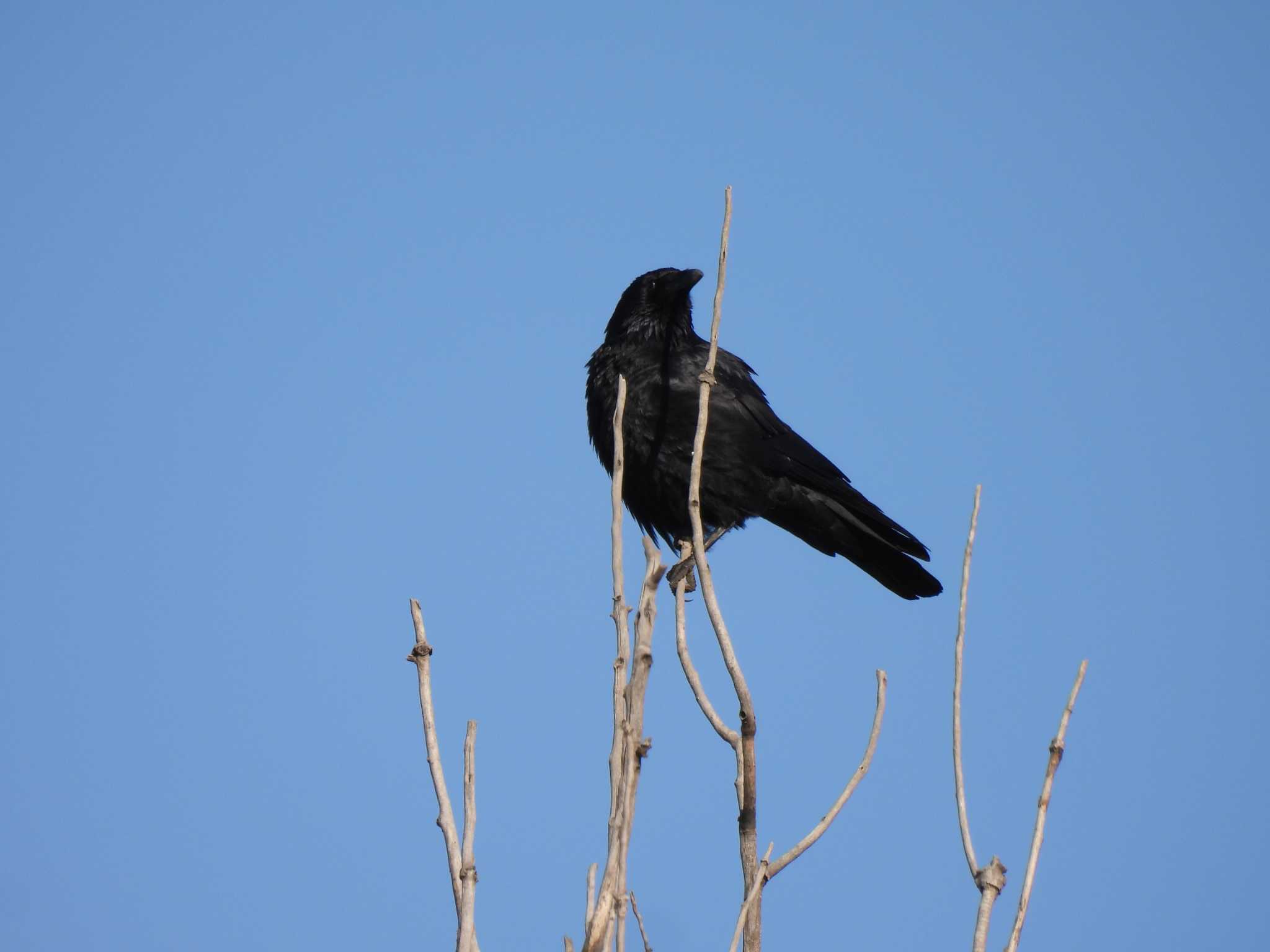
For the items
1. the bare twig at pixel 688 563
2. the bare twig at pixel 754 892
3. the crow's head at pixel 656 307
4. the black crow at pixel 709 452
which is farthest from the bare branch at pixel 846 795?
the crow's head at pixel 656 307

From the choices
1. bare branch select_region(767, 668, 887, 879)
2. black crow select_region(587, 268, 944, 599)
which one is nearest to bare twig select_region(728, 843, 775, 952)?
bare branch select_region(767, 668, 887, 879)

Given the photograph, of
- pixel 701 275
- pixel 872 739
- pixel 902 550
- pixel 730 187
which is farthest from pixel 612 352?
Result: pixel 872 739

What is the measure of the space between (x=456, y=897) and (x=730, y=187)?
1.56 meters

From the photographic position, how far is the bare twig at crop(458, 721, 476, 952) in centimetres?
212

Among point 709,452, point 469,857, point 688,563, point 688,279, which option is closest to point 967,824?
point 469,857

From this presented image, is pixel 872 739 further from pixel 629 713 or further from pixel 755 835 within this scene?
pixel 629 713

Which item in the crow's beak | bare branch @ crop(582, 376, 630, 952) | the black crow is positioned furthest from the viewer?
the crow's beak

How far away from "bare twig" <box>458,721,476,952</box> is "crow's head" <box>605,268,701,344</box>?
5554mm

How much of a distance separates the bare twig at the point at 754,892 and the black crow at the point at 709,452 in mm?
4672

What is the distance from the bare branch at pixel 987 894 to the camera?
2.29 m

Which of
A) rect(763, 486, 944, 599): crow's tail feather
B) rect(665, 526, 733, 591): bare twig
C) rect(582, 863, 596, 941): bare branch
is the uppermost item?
rect(763, 486, 944, 599): crow's tail feather

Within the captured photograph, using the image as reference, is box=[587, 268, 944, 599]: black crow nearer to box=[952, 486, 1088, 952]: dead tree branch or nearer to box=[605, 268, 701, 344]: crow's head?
box=[605, 268, 701, 344]: crow's head

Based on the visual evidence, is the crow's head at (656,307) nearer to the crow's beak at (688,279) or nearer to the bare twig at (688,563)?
the crow's beak at (688,279)

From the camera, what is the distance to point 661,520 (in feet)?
24.6
